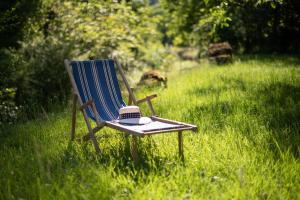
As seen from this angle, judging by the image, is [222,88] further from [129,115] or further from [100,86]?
[129,115]

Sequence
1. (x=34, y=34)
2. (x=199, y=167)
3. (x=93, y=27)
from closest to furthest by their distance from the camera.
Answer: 1. (x=199, y=167)
2. (x=34, y=34)
3. (x=93, y=27)

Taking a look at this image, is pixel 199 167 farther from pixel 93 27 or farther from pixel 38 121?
pixel 93 27

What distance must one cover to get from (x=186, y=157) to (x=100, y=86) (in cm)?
194

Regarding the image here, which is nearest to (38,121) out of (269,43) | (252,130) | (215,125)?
(215,125)

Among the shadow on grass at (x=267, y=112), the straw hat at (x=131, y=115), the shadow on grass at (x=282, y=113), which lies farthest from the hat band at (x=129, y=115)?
the shadow on grass at (x=282, y=113)

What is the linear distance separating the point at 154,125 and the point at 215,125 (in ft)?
3.93

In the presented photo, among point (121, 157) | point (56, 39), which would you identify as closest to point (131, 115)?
point (121, 157)

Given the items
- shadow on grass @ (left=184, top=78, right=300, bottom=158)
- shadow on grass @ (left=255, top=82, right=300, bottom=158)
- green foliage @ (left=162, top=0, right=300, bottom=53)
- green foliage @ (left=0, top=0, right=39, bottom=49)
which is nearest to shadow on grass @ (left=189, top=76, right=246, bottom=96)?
shadow on grass @ (left=184, top=78, right=300, bottom=158)

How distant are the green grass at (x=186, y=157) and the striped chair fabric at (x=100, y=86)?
0.39 meters

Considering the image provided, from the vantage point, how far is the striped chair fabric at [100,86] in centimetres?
533

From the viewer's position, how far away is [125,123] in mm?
4562

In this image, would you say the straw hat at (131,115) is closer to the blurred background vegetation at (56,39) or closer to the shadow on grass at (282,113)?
the blurred background vegetation at (56,39)

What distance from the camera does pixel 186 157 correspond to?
4.18 metres

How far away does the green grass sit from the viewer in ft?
11.0
